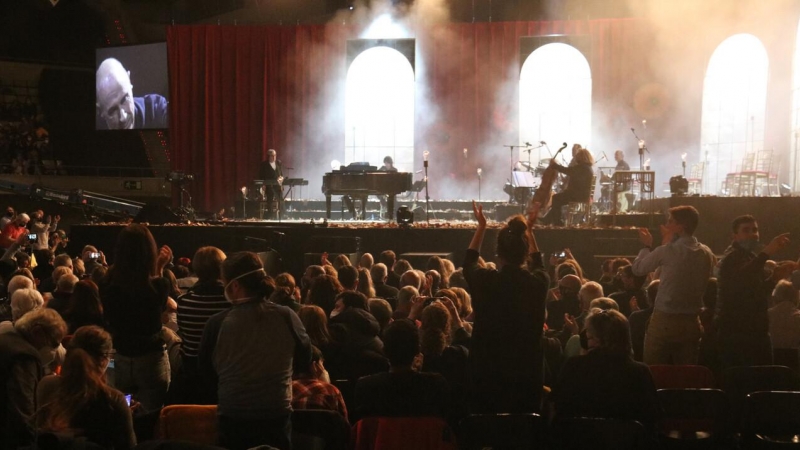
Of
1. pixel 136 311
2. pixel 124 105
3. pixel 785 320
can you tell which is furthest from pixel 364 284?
pixel 124 105

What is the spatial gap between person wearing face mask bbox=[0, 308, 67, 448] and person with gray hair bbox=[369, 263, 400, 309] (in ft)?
9.69

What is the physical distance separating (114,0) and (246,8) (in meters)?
3.09

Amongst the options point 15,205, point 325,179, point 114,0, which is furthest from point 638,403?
point 114,0

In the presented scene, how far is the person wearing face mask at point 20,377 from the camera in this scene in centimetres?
332

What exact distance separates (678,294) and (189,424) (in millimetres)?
2870

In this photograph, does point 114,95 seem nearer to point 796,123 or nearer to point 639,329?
point 796,123

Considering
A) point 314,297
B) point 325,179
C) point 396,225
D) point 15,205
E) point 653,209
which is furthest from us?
point 15,205

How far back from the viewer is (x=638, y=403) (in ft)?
11.0

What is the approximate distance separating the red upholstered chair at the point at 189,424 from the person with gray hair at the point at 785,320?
3758mm

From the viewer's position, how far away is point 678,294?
15.1 ft

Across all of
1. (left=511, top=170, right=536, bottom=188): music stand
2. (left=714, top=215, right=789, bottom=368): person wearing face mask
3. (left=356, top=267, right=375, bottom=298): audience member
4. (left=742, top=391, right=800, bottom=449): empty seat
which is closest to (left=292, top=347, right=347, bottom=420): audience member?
(left=742, top=391, right=800, bottom=449): empty seat

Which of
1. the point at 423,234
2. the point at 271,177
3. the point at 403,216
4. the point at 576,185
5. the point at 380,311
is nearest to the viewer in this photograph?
the point at 380,311

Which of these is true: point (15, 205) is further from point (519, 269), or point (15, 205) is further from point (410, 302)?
point (519, 269)

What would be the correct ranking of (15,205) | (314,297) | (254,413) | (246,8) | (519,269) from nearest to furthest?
(254,413), (519,269), (314,297), (15,205), (246,8)
